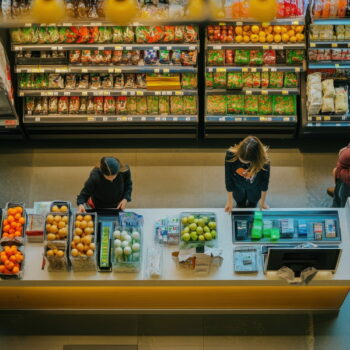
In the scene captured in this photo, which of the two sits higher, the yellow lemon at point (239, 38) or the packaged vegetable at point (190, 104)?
the yellow lemon at point (239, 38)

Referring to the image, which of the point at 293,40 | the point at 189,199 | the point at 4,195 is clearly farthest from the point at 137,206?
the point at 293,40

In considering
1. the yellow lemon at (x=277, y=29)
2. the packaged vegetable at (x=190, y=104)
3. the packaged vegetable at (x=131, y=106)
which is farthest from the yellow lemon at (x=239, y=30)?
the packaged vegetable at (x=131, y=106)

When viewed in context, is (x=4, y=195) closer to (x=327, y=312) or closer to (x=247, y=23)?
(x=247, y=23)

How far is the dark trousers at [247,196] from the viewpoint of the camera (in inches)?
232

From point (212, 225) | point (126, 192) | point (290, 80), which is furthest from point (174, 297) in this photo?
point (290, 80)

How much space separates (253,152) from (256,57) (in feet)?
7.39

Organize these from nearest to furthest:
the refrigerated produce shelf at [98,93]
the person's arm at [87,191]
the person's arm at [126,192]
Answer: the person's arm at [87,191], the person's arm at [126,192], the refrigerated produce shelf at [98,93]

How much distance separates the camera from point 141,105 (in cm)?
724

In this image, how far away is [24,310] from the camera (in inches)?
234

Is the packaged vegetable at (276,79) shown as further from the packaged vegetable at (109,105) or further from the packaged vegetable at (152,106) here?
the packaged vegetable at (109,105)

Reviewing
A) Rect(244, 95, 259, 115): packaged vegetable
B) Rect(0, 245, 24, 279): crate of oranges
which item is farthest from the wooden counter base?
Rect(244, 95, 259, 115): packaged vegetable

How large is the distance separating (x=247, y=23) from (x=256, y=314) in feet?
11.2

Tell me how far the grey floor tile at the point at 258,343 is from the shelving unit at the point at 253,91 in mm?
2749

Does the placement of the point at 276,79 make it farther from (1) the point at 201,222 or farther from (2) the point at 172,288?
(2) the point at 172,288
